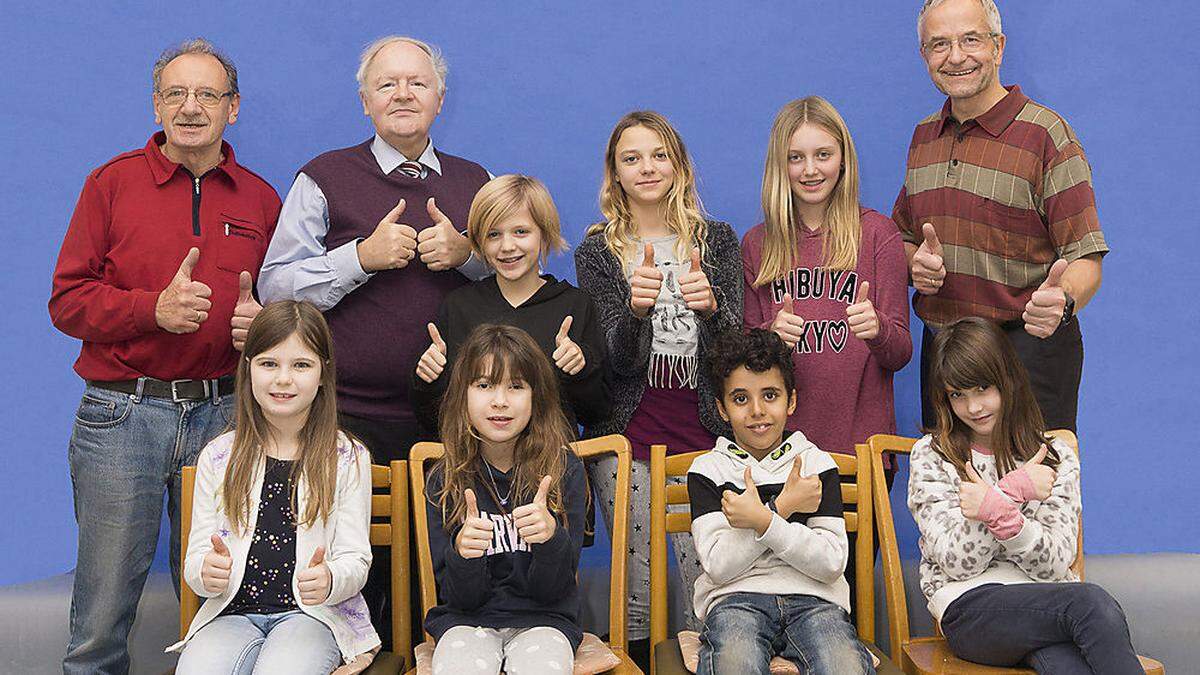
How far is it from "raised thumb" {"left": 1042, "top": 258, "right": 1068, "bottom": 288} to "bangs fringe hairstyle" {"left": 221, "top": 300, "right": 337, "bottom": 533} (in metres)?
1.49

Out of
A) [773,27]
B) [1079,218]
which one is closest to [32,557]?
[773,27]

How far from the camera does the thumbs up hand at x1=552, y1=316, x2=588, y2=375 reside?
2.39 meters

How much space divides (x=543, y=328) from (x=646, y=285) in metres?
0.25

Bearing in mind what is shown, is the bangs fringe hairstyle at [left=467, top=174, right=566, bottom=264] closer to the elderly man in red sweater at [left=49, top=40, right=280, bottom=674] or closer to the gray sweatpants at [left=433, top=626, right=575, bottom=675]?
the elderly man in red sweater at [left=49, top=40, right=280, bottom=674]

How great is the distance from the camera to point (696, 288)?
2.44 m

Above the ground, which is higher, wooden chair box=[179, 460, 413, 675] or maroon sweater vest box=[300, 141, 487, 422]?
maroon sweater vest box=[300, 141, 487, 422]

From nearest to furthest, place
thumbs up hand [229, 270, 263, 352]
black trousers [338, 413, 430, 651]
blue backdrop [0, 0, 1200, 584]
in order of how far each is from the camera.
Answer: thumbs up hand [229, 270, 263, 352] → black trousers [338, 413, 430, 651] → blue backdrop [0, 0, 1200, 584]

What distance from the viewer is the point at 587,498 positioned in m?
2.33

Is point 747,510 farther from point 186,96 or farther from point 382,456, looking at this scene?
point 186,96

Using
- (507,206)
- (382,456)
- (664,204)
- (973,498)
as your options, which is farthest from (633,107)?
(973,498)

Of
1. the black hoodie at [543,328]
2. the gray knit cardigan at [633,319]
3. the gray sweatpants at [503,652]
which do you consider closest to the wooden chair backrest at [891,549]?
the gray knit cardigan at [633,319]

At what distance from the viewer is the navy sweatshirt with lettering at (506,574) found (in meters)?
2.12

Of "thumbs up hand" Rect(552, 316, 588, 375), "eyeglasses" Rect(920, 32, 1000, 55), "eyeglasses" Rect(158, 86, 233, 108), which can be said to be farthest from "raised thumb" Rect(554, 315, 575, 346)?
"eyeglasses" Rect(920, 32, 1000, 55)

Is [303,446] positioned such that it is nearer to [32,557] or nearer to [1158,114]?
[32,557]
